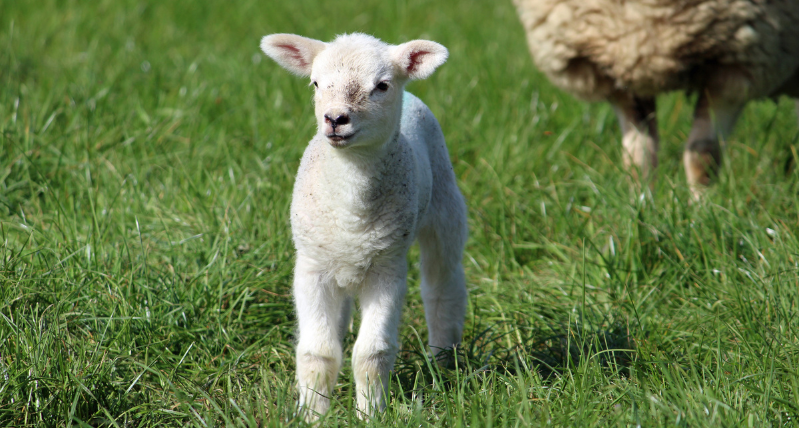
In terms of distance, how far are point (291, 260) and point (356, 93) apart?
112cm

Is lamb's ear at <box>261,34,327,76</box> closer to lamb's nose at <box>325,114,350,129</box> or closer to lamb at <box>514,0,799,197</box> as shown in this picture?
lamb's nose at <box>325,114,350,129</box>

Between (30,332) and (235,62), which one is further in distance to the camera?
(235,62)

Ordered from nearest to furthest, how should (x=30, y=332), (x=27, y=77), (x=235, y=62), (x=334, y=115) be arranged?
(x=334, y=115)
(x=30, y=332)
(x=27, y=77)
(x=235, y=62)

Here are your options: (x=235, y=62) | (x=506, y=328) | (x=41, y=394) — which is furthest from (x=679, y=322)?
(x=235, y=62)

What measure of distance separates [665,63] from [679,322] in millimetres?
1471

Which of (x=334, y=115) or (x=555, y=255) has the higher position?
(x=334, y=115)

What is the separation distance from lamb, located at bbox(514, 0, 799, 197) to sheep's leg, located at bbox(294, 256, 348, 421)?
2137 mm

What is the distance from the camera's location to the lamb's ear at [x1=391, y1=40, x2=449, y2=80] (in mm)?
2391

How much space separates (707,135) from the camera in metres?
4.08

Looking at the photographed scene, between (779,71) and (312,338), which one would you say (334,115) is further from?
(779,71)

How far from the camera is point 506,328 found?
10.2 feet

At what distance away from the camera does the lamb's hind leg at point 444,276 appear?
2.88 metres

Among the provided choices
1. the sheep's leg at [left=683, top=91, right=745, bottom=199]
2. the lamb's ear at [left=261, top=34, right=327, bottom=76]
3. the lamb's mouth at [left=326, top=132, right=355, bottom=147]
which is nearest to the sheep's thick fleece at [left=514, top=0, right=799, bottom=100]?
the sheep's leg at [left=683, top=91, right=745, bottom=199]

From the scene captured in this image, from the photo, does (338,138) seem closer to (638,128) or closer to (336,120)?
(336,120)
